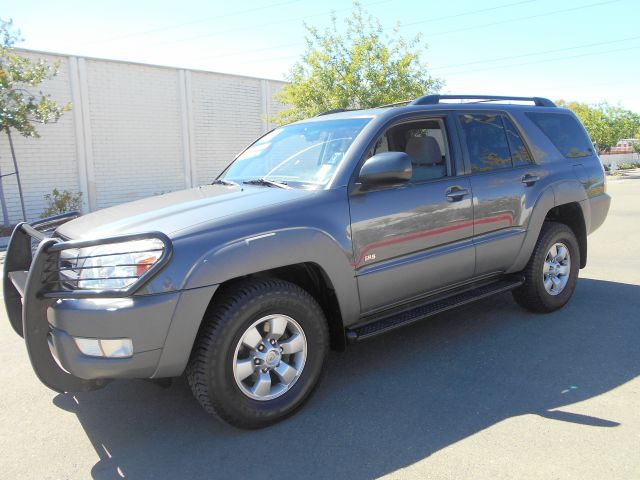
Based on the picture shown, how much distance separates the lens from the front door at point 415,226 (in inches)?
139

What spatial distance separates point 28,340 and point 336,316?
1757mm

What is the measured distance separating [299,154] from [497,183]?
64.6 inches

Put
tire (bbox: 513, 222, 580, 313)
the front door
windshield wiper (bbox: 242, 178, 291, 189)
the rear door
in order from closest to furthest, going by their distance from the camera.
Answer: the front door, windshield wiper (bbox: 242, 178, 291, 189), the rear door, tire (bbox: 513, 222, 580, 313)

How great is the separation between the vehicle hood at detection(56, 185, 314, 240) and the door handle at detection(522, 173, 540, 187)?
217cm

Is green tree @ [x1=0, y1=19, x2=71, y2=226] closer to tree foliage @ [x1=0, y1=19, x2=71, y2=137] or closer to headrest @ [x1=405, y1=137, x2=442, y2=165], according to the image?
tree foliage @ [x1=0, y1=19, x2=71, y2=137]

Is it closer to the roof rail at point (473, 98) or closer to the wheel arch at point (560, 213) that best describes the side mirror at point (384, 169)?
the roof rail at point (473, 98)

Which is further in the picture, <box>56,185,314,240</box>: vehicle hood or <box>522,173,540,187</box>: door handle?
<box>522,173,540,187</box>: door handle

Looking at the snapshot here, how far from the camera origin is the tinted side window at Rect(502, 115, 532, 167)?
472cm

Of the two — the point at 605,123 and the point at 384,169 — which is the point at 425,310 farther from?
the point at 605,123

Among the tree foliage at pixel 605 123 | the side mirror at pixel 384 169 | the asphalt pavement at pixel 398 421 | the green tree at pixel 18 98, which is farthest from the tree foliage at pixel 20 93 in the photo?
the tree foliage at pixel 605 123

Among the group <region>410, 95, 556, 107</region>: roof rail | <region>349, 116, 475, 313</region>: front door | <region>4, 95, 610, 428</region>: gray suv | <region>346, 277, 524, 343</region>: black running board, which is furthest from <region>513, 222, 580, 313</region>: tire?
<region>410, 95, 556, 107</region>: roof rail

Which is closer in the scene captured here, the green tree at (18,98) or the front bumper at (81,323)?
the front bumper at (81,323)

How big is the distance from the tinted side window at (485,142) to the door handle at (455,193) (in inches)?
11.0

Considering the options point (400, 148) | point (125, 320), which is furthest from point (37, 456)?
point (400, 148)
